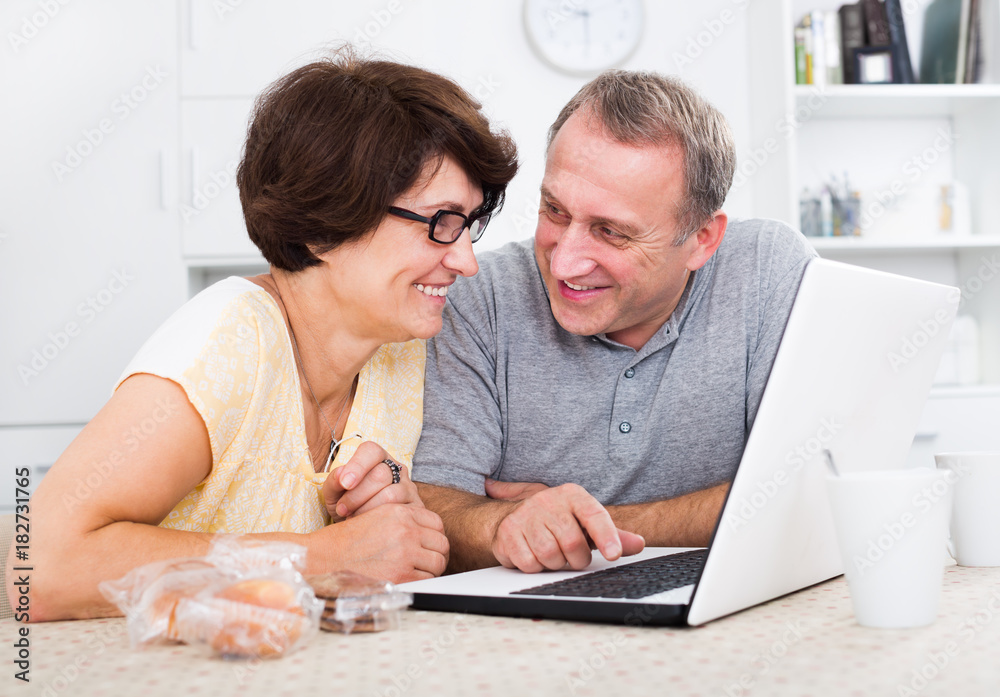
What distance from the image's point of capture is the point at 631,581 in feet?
2.48

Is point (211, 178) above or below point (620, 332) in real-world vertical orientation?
above

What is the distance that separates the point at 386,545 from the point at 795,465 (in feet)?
1.55

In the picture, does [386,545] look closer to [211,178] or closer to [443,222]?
[443,222]

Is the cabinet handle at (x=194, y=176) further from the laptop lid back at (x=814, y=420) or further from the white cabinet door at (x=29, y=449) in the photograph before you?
the laptop lid back at (x=814, y=420)

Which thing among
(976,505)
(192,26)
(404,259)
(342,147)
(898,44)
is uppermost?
(192,26)

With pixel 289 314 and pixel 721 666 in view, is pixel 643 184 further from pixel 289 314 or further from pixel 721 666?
pixel 721 666

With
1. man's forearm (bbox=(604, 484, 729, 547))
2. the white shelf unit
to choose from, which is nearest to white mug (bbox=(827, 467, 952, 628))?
man's forearm (bbox=(604, 484, 729, 547))

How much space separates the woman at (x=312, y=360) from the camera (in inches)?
33.3

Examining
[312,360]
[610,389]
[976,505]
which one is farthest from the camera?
[610,389]

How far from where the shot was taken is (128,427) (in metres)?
0.85

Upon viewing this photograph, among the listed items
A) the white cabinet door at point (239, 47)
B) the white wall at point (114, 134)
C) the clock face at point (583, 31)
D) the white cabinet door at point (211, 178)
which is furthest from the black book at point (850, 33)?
the white cabinet door at point (211, 178)

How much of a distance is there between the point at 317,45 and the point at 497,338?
160 centimetres

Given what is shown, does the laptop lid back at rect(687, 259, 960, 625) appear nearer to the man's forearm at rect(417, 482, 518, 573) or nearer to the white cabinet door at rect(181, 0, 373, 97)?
the man's forearm at rect(417, 482, 518, 573)

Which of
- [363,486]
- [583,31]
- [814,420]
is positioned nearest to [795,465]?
[814,420]
